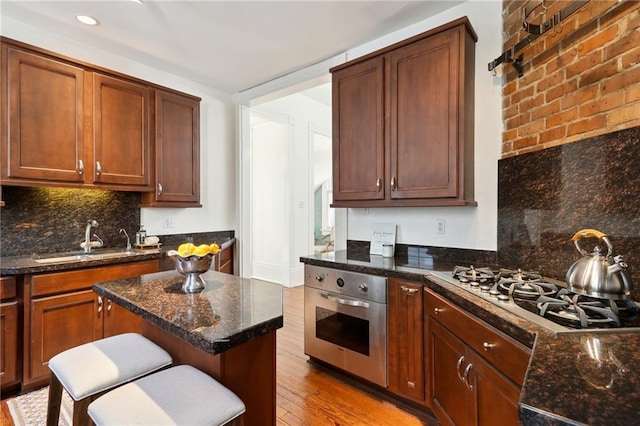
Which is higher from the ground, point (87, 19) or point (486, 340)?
point (87, 19)

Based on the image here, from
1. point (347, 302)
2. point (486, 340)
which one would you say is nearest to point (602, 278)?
point (486, 340)

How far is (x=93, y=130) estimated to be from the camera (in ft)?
8.41

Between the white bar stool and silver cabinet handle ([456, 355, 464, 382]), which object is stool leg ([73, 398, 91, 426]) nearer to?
the white bar stool

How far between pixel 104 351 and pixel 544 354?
1630 millimetres

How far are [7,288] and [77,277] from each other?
363 mm

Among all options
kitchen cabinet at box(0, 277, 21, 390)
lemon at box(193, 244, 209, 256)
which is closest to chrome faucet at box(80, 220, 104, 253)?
kitchen cabinet at box(0, 277, 21, 390)

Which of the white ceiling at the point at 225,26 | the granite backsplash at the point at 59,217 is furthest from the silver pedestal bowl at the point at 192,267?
the granite backsplash at the point at 59,217

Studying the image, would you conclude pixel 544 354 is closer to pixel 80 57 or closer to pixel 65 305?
pixel 65 305

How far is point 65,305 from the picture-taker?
222cm

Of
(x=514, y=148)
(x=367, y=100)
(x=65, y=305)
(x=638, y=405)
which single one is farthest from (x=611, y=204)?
(x=65, y=305)

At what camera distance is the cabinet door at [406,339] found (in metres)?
1.85

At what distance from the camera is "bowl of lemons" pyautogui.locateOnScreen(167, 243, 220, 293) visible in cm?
143

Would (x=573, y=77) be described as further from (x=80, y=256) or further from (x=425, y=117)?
(x=80, y=256)

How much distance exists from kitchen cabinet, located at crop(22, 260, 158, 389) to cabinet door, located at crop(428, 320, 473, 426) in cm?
236
